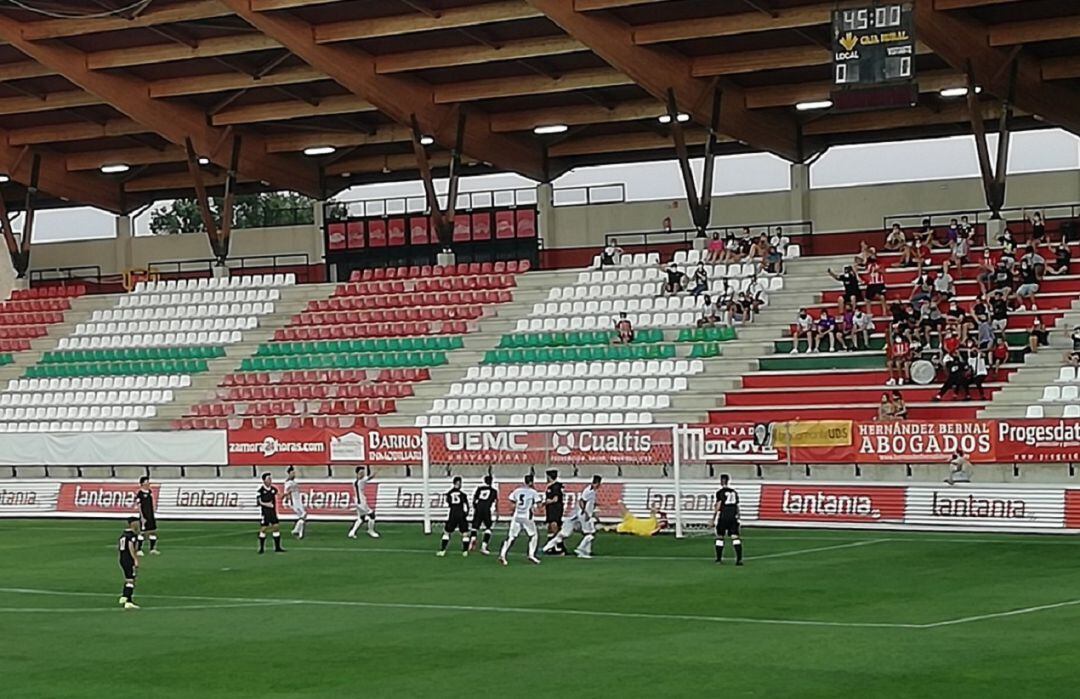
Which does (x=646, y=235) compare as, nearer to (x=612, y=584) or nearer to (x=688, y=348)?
(x=688, y=348)

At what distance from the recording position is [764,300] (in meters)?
48.3

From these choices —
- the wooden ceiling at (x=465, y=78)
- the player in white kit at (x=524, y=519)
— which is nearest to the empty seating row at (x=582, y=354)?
the wooden ceiling at (x=465, y=78)

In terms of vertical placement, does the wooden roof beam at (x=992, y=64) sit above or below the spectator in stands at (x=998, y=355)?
above

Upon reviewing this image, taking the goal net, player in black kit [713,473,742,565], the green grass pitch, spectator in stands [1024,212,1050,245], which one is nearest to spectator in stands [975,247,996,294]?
spectator in stands [1024,212,1050,245]

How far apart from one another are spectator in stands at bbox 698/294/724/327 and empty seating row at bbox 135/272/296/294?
16216 millimetres

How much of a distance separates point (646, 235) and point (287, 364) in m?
12.5

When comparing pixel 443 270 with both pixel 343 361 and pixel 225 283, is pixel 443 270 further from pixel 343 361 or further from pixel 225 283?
pixel 225 283

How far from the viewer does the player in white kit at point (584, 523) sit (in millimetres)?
32406

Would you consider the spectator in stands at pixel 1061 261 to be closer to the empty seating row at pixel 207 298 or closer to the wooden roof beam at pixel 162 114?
the empty seating row at pixel 207 298

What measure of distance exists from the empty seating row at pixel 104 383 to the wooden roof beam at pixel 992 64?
23430 millimetres

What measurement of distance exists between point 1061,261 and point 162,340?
27.1m

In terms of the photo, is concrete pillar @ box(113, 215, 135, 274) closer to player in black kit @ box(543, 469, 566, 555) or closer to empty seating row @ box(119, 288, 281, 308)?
empty seating row @ box(119, 288, 281, 308)

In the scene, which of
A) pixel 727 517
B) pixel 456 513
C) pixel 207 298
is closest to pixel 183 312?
pixel 207 298

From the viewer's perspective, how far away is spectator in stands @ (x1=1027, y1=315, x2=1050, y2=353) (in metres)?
41.4
